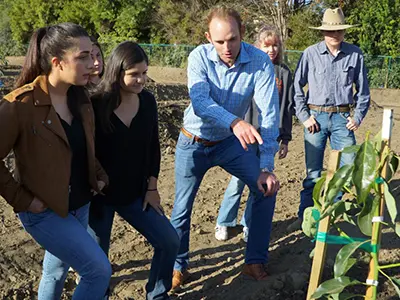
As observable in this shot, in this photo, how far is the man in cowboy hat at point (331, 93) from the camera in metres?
4.63

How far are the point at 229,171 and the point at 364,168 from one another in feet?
4.54

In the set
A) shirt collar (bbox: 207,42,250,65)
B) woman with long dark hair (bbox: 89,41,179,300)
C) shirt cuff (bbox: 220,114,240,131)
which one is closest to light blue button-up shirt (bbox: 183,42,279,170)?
shirt collar (bbox: 207,42,250,65)

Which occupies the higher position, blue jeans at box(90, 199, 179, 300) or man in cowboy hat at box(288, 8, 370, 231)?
man in cowboy hat at box(288, 8, 370, 231)

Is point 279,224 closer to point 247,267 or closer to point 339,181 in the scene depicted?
point 247,267

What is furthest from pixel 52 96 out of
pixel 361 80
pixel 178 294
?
pixel 361 80

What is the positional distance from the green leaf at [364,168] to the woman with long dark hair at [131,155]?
1.23m

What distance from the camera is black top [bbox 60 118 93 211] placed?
2.58 meters

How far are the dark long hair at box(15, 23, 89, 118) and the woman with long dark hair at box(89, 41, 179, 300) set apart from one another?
45 cm

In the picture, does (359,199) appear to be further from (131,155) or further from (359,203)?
(131,155)

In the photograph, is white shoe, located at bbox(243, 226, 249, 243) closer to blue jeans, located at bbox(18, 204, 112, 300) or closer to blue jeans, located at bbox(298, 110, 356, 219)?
blue jeans, located at bbox(298, 110, 356, 219)

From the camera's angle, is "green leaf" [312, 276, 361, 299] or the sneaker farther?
the sneaker

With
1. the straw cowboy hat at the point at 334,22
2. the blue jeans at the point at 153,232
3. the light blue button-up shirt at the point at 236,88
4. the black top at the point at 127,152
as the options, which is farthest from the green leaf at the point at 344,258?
the straw cowboy hat at the point at 334,22

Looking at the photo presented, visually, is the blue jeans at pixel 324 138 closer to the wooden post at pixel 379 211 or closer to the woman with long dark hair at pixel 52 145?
the wooden post at pixel 379 211

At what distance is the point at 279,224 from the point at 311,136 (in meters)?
0.99
